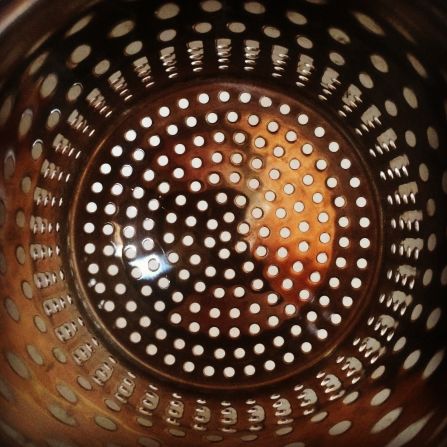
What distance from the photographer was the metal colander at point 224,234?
689 millimetres

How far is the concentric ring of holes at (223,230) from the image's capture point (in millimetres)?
844

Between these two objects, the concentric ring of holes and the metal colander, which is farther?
the concentric ring of holes

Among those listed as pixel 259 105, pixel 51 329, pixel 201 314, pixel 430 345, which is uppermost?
pixel 259 105

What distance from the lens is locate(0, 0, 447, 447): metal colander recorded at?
27.1 inches

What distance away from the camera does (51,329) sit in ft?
2.48

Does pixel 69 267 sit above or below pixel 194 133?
below

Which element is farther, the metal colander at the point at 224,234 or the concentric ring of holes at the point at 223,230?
the concentric ring of holes at the point at 223,230

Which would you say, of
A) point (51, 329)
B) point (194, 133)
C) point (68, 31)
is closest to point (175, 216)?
point (194, 133)

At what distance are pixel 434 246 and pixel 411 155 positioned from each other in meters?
0.10

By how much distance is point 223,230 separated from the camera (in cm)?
86

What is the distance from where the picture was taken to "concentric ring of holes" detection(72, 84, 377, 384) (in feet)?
2.77

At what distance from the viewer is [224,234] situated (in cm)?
86

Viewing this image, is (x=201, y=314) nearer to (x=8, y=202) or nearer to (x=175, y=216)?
(x=175, y=216)

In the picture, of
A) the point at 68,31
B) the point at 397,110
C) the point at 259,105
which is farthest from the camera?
the point at 259,105
